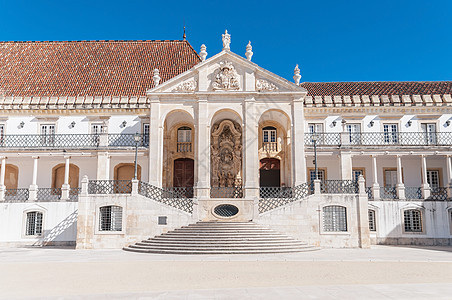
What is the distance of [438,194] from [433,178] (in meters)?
2.36

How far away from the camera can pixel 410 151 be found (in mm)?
25344

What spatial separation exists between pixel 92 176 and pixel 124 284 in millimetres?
18487

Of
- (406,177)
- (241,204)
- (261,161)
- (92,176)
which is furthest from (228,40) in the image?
(406,177)

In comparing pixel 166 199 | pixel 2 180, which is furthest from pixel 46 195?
pixel 166 199

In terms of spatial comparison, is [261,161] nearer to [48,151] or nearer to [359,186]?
[359,186]

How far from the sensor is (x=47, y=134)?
26.7m

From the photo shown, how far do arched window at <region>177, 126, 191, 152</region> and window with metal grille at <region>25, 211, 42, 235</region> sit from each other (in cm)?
922

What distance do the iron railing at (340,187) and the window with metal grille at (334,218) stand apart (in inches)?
42.5

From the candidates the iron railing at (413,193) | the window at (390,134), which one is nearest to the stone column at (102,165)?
the window at (390,134)

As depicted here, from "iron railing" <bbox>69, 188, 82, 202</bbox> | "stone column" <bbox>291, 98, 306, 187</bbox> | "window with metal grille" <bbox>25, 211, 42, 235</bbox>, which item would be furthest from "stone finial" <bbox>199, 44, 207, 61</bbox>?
"window with metal grille" <bbox>25, 211, 42, 235</bbox>

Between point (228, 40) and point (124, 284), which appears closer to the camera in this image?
point (124, 284)

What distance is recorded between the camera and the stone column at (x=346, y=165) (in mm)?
25219

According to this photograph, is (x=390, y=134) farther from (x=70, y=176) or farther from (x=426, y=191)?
(x=70, y=176)

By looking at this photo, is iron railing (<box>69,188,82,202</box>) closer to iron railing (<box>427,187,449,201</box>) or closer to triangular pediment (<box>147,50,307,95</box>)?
triangular pediment (<box>147,50,307,95</box>)
